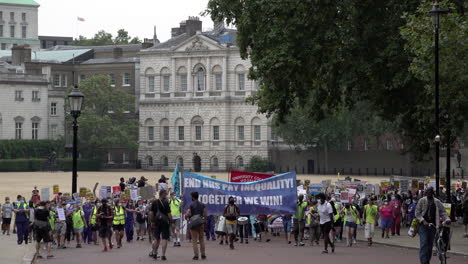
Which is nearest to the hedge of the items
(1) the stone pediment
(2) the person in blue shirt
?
(1) the stone pediment

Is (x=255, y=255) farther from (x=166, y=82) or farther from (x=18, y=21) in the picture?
(x=18, y=21)

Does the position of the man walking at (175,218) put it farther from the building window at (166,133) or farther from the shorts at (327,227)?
the building window at (166,133)

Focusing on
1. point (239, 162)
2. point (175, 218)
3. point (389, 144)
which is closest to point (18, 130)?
point (239, 162)

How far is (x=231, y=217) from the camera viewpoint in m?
29.5

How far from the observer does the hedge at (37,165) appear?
11260cm

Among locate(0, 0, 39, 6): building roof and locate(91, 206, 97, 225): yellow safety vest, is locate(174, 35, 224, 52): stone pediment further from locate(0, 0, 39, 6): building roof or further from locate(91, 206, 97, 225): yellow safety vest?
locate(91, 206, 97, 225): yellow safety vest

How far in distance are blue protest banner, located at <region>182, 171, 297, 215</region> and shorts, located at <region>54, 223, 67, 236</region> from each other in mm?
3696

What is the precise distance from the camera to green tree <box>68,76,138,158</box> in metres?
115

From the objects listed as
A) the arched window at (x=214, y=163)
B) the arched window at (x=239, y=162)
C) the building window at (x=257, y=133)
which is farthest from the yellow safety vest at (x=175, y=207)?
the arched window at (x=214, y=163)

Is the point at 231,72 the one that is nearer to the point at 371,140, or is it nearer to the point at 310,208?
the point at 371,140

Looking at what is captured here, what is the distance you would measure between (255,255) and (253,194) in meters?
3.71

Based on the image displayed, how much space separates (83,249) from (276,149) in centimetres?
8583

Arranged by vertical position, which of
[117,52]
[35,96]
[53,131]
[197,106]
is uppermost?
[117,52]

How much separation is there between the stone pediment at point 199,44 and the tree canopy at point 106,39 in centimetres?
5149
